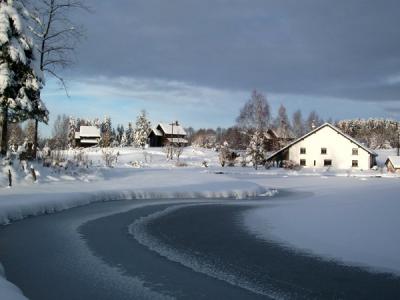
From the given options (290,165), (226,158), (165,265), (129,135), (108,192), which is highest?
(129,135)

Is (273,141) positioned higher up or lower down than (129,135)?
lower down

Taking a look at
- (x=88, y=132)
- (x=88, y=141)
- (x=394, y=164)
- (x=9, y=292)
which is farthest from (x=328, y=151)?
(x=9, y=292)

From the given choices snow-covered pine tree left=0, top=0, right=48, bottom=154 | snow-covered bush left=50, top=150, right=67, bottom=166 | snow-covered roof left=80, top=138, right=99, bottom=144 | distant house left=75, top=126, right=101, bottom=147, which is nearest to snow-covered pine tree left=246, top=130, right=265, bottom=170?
snow-covered bush left=50, top=150, right=67, bottom=166

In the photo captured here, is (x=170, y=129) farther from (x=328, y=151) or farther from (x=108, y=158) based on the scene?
(x=108, y=158)

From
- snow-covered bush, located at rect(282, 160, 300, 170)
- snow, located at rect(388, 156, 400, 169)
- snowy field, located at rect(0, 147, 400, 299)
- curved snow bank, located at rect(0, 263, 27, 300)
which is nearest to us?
curved snow bank, located at rect(0, 263, 27, 300)

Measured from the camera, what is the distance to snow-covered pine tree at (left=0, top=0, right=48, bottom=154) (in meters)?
25.9

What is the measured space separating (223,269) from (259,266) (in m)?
0.88

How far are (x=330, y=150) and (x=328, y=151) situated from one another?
349mm

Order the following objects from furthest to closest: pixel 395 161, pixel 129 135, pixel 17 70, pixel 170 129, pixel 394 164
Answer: pixel 129 135 < pixel 170 129 < pixel 395 161 < pixel 394 164 < pixel 17 70

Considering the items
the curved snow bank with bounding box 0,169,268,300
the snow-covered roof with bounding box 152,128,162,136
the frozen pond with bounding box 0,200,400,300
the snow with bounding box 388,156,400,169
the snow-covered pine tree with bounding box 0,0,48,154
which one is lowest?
the frozen pond with bounding box 0,200,400,300

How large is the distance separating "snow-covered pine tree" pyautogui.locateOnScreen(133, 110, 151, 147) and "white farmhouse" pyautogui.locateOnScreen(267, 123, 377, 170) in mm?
51027

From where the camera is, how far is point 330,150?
269 ft

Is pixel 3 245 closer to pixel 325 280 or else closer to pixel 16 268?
pixel 16 268

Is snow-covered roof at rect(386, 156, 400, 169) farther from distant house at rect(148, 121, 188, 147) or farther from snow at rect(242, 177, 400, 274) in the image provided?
snow at rect(242, 177, 400, 274)
